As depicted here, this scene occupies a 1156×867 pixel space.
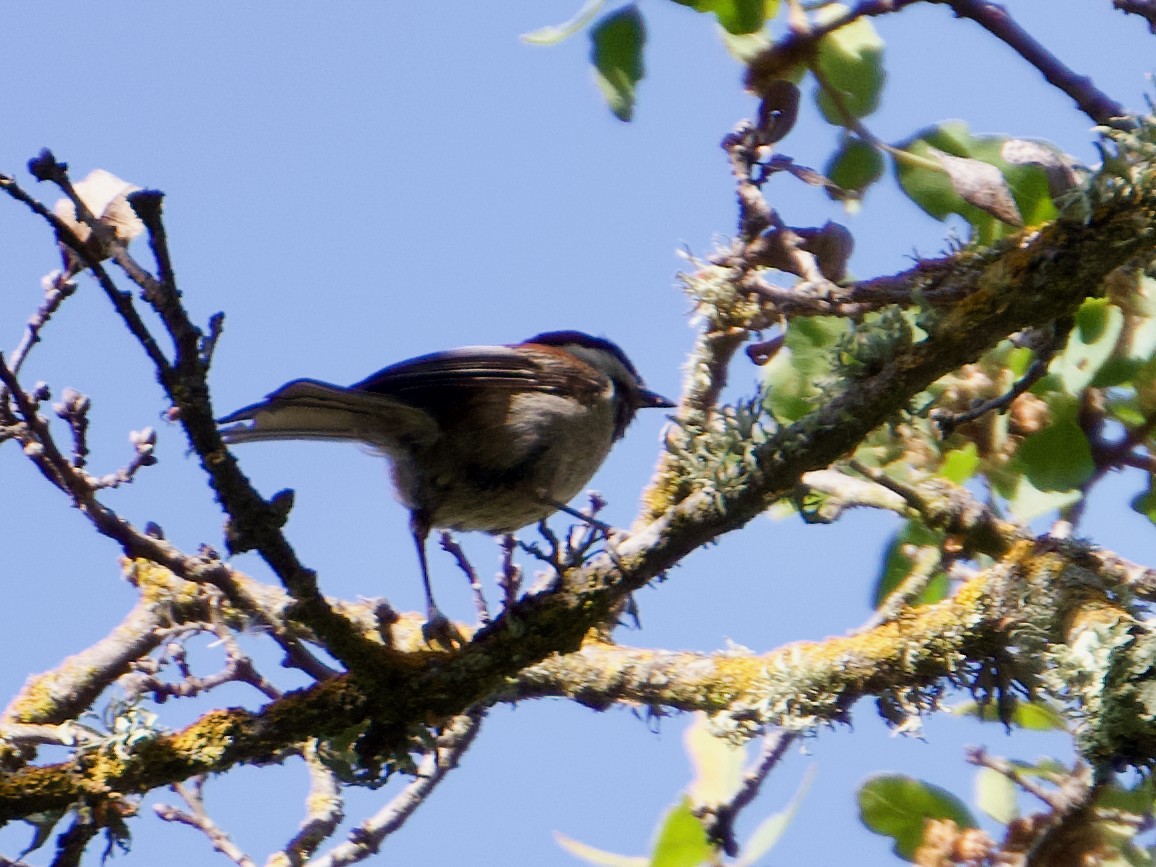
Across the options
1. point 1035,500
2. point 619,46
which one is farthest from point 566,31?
point 1035,500

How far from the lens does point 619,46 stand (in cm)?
308

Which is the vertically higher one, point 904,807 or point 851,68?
point 851,68

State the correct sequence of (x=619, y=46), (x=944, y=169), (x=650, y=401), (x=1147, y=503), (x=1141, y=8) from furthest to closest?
(x=650, y=401) → (x=1147, y=503) → (x=619, y=46) → (x=944, y=169) → (x=1141, y=8)

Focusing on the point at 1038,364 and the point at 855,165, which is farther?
the point at 855,165

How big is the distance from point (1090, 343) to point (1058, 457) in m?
0.31

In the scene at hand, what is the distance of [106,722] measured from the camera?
2.81m

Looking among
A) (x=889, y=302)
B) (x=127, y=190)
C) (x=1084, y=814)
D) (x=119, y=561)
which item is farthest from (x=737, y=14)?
(x=119, y=561)

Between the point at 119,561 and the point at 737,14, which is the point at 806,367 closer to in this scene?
the point at 737,14

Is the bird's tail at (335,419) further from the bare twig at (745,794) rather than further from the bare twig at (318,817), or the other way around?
the bare twig at (745,794)

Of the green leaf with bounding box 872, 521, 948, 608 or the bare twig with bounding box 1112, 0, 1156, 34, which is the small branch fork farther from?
the bare twig with bounding box 1112, 0, 1156, 34

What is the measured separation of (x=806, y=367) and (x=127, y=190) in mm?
1729

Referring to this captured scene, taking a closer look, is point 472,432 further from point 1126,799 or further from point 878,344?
point 1126,799

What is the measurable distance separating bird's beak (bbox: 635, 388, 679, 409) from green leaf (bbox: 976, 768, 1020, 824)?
6.55ft

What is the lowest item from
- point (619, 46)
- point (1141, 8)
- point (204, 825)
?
point (204, 825)
